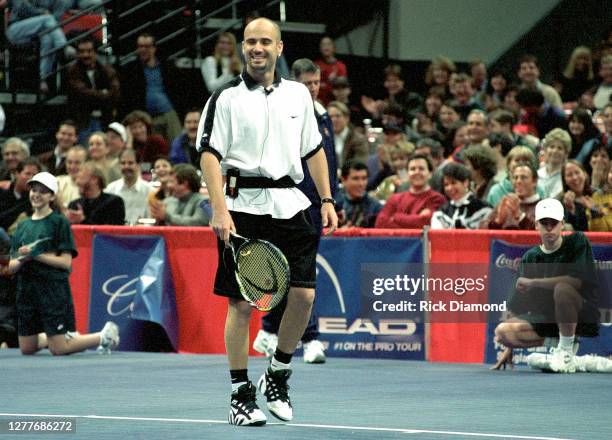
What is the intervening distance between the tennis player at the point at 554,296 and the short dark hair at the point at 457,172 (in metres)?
1.54

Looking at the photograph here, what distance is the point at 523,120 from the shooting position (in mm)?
16969

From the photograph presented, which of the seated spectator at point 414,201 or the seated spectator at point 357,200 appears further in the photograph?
the seated spectator at point 357,200

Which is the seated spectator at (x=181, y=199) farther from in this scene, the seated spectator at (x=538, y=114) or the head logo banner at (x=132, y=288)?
the seated spectator at (x=538, y=114)

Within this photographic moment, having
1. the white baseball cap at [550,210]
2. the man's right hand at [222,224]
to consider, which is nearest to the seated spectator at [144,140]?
the white baseball cap at [550,210]

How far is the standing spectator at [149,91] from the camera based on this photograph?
18.9 metres

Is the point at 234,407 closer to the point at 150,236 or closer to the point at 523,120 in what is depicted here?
the point at 150,236

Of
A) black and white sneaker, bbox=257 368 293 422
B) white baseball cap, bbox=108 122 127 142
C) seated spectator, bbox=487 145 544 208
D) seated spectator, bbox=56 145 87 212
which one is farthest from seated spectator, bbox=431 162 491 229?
white baseball cap, bbox=108 122 127 142

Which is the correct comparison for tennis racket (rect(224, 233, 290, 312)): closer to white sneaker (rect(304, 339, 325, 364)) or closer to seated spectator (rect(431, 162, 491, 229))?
white sneaker (rect(304, 339, 325, 364))

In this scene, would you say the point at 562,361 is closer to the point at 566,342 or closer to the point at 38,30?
the point at 566,342

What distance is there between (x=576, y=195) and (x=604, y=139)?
2038 millimetres

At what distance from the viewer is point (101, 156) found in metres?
16.0

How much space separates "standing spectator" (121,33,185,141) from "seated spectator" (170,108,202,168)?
177 centimetres

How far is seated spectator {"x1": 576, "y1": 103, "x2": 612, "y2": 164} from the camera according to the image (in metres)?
14.1

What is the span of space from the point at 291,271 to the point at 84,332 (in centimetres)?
630
